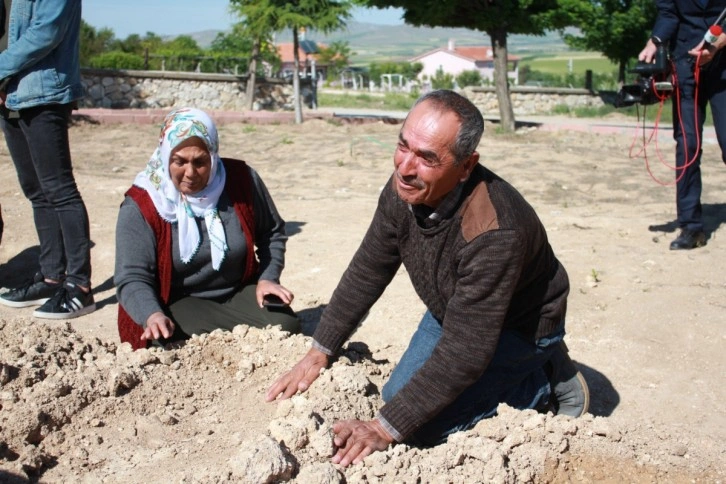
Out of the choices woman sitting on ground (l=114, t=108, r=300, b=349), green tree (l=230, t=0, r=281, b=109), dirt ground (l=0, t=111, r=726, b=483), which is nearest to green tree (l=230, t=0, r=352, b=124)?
green tree (l=230, t=0, r=281, b=109)

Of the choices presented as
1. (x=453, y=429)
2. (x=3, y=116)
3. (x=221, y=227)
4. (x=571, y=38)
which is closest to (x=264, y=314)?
(x=221, y=227)

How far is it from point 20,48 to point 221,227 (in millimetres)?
1583

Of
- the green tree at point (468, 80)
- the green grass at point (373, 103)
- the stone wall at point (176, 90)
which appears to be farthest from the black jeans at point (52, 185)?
the green tree at point (468, 80)

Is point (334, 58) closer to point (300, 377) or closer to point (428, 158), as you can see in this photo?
point (300, 377)

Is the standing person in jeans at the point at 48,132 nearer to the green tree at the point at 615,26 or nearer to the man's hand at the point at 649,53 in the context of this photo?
the man's hand at the point at 649,53

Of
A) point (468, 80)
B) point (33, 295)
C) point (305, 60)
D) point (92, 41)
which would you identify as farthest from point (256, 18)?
point (468, 80)

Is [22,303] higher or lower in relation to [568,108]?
lower

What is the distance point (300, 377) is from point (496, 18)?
44.3 feet

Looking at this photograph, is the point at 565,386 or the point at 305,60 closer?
the point at 565,386

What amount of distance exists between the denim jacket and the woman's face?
1.27 metres

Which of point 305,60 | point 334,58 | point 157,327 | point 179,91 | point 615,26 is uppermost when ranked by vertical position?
point 334,58

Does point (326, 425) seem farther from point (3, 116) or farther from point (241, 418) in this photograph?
point (3, 116)

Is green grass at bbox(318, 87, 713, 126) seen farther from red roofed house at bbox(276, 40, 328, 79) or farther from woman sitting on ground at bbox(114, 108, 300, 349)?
woman sitting on ground at bbox(114, 108, 300, 349)

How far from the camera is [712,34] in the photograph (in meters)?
5.01
